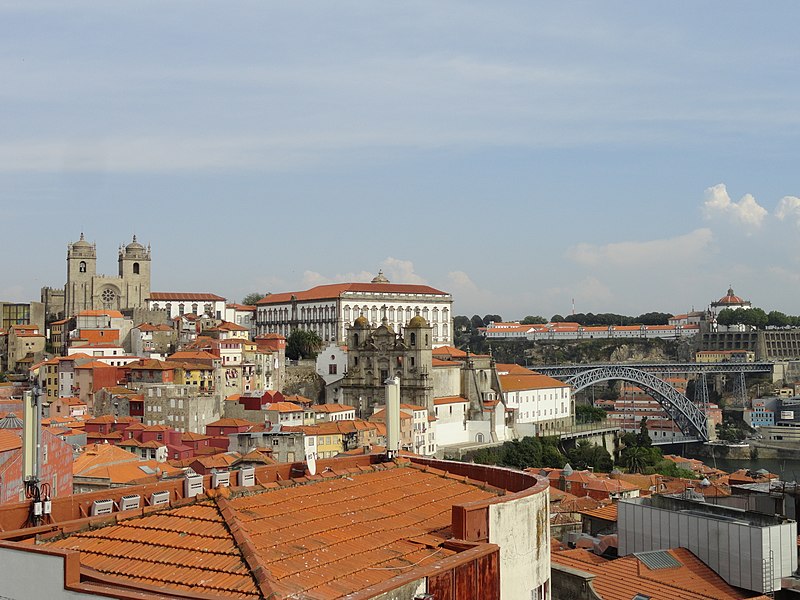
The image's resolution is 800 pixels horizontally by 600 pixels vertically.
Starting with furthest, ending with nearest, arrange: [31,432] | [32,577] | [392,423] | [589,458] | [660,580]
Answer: [589,458] → [660,580] → [392,423] → [31,432] → [32,577]

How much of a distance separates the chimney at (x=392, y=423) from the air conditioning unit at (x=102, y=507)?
302 centimetres

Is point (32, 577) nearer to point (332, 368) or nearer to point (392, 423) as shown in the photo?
point (392, 423)

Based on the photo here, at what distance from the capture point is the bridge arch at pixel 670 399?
2670 inches

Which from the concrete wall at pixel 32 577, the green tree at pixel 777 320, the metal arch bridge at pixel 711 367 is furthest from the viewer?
the green tree at pixel 777 320

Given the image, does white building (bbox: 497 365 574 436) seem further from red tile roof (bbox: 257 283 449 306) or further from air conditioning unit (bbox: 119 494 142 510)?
air conditioning unit (bbox: 119 494 142 510)

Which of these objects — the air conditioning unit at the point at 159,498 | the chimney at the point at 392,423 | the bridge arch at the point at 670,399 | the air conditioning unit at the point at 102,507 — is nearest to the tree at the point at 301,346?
the bridge arch at the point at 670,399

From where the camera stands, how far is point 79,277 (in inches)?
2665

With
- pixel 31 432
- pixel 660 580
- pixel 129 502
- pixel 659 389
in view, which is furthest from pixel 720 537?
pixel 659 389

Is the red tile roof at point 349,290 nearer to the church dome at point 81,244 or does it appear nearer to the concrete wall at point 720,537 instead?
the church dome at point 81,244

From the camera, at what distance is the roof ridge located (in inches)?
207

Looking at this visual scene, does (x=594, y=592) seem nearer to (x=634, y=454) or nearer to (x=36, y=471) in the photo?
(x=36, y=471)

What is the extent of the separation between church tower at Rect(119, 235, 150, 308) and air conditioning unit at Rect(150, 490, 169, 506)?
6315cm

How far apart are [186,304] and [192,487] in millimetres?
62298

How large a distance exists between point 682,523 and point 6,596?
26.3 ft
